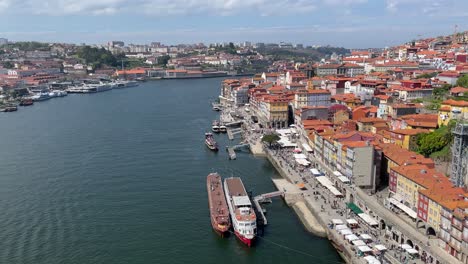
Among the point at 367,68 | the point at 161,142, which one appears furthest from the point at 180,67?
the point at 161,142

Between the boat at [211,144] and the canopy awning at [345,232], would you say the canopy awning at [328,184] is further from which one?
the boat at [211,144]

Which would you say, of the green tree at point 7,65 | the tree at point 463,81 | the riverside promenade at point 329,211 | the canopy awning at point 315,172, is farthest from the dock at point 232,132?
the green tree at point 7,65

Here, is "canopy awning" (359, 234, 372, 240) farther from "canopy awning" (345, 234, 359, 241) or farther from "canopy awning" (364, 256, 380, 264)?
"canopy awning" (364, 256, 380, 264)

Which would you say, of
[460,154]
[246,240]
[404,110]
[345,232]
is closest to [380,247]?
[345,232]

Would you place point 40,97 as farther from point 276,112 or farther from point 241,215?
point 241,215

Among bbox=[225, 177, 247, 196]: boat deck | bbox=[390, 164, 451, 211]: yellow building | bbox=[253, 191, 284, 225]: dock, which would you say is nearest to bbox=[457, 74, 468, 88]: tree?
bbox=[390, 164, 451, 211]: yellow building
